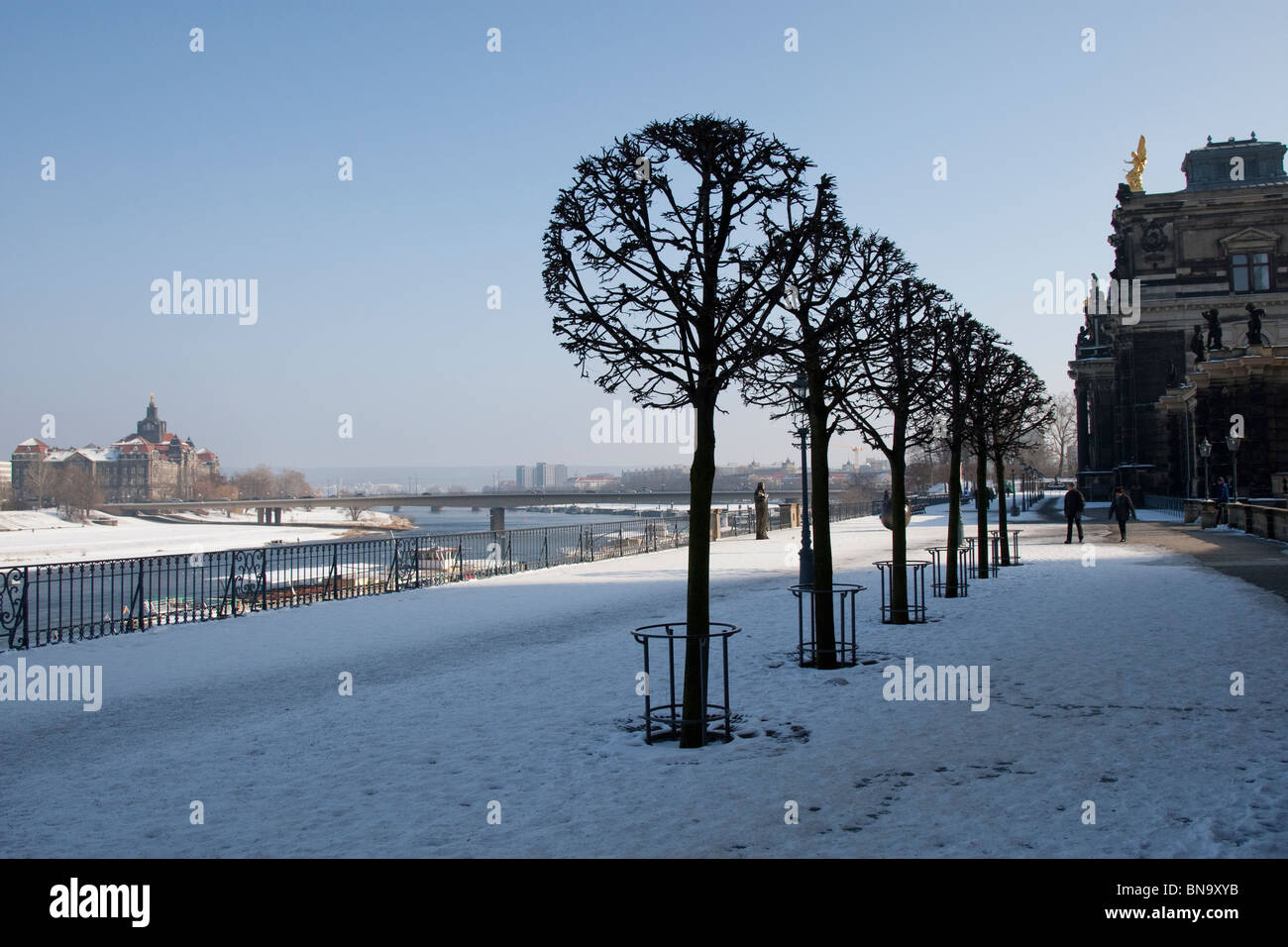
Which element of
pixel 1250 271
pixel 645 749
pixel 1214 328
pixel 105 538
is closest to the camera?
pixel 645 749

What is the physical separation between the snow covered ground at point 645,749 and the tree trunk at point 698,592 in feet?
0.94

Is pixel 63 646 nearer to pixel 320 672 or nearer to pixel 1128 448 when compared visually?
pixel 320 672

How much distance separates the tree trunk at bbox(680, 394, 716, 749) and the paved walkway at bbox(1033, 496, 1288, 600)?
1224 cm

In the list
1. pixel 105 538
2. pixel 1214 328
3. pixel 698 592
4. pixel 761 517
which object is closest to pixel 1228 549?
pixel 761 517

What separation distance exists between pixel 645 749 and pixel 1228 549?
77.5ft

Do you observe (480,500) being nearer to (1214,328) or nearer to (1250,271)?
(1250,271)

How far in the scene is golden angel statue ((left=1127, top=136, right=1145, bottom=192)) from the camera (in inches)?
2218

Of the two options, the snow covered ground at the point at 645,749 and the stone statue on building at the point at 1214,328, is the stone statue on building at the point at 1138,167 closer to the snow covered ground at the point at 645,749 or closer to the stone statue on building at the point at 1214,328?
the stone statue on building at the point at 1214,328

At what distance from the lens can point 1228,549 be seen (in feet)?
82.0

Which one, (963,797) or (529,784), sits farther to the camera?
(529,784)

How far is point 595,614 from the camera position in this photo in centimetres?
1645

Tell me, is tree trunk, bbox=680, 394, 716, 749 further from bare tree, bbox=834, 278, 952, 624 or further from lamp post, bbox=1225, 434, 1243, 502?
lamp post, bbox=1225, 434, 1243, 502

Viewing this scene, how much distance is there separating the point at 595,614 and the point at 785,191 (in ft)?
33.5
